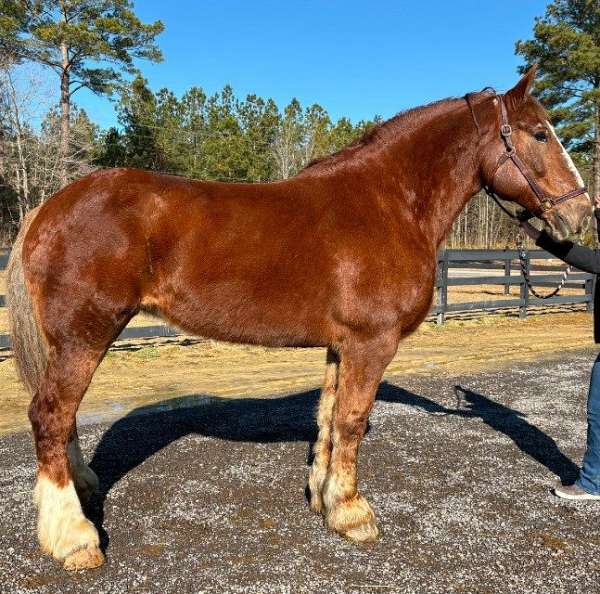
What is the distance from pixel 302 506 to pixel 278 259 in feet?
5.38

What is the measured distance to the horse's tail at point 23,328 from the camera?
2.85 meters

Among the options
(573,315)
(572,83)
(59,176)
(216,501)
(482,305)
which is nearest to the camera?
(216,501)

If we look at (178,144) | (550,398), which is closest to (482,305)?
(550,398)

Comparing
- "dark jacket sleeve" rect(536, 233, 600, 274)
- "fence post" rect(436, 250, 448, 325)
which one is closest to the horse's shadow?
"dark jacket sleeve" rect(536, 233, 600, 274)

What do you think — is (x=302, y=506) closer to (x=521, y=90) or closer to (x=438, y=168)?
(x=438, y=168)

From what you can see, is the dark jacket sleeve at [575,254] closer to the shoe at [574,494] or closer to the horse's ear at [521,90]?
the horse's ear at [521,90]

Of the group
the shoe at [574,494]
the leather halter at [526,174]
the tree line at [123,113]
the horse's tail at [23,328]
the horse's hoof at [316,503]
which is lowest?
the shoe at [574,494]

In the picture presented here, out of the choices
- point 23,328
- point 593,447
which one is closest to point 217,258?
point 23,328

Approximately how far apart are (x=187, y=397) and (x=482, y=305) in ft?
26.2

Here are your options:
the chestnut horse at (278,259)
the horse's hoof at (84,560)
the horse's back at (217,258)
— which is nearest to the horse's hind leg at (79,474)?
the chestnut horse at (278,259)

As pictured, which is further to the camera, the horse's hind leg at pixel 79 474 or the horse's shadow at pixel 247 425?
the horse's shadow at pixel 247 425

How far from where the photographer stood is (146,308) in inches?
114

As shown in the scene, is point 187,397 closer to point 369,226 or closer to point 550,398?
point 369,226

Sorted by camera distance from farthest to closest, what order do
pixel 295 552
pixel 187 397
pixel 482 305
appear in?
pixel 482 305
pixel 187 397
pixel 295 552
